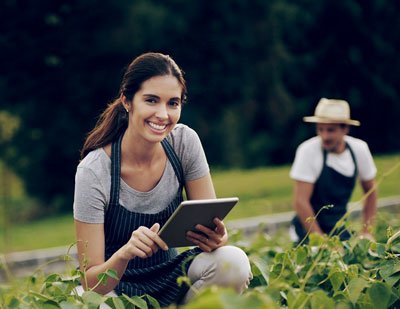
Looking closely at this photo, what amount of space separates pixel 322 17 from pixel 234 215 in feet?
61.0

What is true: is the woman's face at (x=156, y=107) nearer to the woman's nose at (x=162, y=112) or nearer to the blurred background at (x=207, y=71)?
the woman's nose at (x=162, y=112)

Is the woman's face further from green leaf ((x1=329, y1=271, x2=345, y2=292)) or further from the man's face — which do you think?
the man's face

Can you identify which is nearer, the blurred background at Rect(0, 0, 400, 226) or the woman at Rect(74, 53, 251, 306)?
the woman at Rect(74, 53, 251, 306)

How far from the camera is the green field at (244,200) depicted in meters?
12.7

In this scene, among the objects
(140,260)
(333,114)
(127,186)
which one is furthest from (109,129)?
(333,114)

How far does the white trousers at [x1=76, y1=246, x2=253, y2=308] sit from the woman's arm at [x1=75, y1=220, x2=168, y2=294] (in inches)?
6.6

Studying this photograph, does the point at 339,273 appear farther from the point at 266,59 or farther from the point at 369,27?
the point at 369,27

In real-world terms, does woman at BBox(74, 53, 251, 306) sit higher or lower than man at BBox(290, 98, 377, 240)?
higher

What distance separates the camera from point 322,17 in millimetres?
30656

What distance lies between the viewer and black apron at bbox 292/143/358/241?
19.9ft

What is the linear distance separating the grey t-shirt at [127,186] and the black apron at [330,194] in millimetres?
2692

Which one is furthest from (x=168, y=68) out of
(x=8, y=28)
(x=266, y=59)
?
(x=266, y=59)

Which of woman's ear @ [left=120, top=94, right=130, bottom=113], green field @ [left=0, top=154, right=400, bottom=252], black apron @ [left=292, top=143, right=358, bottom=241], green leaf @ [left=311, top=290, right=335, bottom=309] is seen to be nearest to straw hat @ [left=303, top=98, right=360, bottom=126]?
black apron @ [left=292, top=143, right=358, bottom=241]

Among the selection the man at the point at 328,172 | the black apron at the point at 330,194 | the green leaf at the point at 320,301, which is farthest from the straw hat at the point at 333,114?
the green leaf at the point at 320,301
